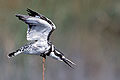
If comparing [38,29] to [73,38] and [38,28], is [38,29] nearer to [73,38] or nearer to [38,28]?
[38,28]

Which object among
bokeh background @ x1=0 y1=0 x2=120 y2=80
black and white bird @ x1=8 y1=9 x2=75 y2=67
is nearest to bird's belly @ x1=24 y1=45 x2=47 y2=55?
black and white bird @ x1=8 y1=9 x2=75 y2=67

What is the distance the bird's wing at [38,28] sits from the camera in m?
2.96

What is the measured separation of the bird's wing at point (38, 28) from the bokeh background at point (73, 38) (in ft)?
4.28

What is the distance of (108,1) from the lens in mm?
4719

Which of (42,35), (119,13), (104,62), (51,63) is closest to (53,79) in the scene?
(51,63)

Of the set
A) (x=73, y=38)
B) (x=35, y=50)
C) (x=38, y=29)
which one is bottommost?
(x=73, y=38)

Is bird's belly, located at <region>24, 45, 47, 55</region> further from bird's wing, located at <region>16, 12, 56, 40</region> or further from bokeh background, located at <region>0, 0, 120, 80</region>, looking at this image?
bokeh background, located at <region>0, 0, 120, 80</region>

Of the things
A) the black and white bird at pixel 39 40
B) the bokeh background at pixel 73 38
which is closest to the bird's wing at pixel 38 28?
the black and white bird at pixel 39 40

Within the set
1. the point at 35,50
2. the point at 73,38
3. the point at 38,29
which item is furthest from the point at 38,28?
the point at 73,38

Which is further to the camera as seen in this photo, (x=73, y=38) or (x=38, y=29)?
(x=73, y=38)

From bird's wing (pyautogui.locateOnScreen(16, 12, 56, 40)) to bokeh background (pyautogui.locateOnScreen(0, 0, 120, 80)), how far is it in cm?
130

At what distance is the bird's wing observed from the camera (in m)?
2.96

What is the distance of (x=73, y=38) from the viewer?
475cm

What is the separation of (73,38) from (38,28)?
165 centimetres
